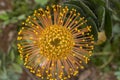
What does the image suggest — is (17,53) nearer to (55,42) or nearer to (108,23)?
(55,42)

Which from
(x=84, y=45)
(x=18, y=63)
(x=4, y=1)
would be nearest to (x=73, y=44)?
(x=84, y=45)

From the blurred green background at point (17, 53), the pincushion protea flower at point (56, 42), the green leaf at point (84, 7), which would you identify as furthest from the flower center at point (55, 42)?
the blurred green background at point (17, 53)

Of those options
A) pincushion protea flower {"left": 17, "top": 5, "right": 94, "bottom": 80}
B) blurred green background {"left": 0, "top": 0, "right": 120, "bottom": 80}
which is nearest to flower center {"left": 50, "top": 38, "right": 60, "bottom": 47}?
pincushion protea flower {"left": 17, "top": 5, "right": 94, "bottom": 80}

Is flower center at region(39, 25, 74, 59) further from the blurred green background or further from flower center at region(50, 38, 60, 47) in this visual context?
the blurred green background

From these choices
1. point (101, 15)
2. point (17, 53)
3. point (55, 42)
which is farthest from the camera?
point (17, 53)

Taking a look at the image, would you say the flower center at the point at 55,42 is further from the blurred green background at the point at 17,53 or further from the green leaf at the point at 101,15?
the blurred green background at the point at 17,53

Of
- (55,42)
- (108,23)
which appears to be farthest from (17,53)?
(108,23)

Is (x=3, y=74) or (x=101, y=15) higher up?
(x=101, y=15)

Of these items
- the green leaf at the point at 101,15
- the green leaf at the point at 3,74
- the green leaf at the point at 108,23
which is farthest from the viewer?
the green leaf at the point at 3,74
